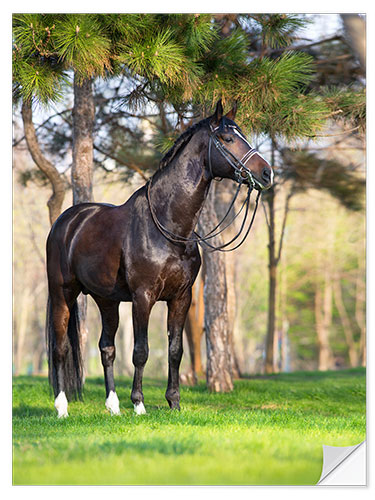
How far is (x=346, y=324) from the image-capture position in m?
28.5

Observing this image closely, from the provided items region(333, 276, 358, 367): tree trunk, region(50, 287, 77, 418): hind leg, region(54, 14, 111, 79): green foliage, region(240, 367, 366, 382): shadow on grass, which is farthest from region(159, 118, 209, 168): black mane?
region(333, 276, 358, 367): tree trunk

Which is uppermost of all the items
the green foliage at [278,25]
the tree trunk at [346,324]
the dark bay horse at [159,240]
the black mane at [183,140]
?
the green foliage at [278,25]

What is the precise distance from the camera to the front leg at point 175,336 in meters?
5.23

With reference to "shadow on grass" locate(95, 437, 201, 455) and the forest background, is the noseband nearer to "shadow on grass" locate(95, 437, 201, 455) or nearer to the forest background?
the forest background

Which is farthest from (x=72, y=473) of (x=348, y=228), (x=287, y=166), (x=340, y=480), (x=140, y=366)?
(x=348, y=228)

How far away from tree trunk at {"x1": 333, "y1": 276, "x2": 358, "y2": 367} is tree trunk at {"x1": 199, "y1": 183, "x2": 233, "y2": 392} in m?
19.8

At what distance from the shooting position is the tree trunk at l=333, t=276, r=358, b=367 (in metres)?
27.4

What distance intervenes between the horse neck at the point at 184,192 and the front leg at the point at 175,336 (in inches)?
22.9

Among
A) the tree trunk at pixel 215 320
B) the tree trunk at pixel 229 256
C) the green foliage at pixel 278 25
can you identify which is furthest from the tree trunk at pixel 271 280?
the green foliage at pixel 278 25

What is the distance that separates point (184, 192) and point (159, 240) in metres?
0.45

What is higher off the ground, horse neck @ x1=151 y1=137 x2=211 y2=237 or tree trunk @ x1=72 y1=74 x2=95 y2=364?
tree trunk @ x1=72 y1=74 x2=95 y2=364

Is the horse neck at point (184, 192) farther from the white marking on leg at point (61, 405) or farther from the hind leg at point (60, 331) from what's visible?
the white marking on leg at point (61, 405)

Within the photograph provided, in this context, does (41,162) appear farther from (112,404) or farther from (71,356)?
(112,404)

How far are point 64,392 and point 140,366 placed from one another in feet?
3.42
